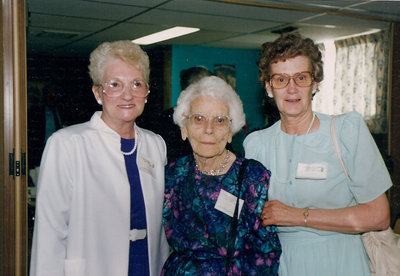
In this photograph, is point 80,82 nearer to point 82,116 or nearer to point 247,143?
point 82,116

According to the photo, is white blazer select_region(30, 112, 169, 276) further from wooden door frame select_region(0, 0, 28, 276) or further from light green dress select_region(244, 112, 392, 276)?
wooden door frame select_region(0, 0, 28, 276)

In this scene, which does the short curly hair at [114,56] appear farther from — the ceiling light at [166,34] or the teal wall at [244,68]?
the teal wall at [244,68]

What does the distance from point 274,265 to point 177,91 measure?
3.93m

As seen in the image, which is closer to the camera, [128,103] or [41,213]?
[41,213]

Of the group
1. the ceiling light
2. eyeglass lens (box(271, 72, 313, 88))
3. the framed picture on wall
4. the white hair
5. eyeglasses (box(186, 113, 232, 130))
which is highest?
the ceiling light

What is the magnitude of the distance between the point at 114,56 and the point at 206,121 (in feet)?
1.57

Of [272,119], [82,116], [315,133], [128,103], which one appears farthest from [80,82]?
[315,133]

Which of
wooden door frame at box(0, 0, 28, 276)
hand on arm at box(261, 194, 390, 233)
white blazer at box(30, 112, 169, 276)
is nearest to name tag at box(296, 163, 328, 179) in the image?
hand on arm at box(261, 194, 390, 233)

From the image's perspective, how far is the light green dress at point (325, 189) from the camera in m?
1.61

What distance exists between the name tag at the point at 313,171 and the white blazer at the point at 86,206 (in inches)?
24.9

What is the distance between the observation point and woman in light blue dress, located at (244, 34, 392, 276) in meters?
1.61

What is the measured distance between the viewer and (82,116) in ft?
14.3

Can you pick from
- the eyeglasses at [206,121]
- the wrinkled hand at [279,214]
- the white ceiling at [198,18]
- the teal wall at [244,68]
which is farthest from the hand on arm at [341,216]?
the teal wall at [244,68]

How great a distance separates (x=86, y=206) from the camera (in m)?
1.62
